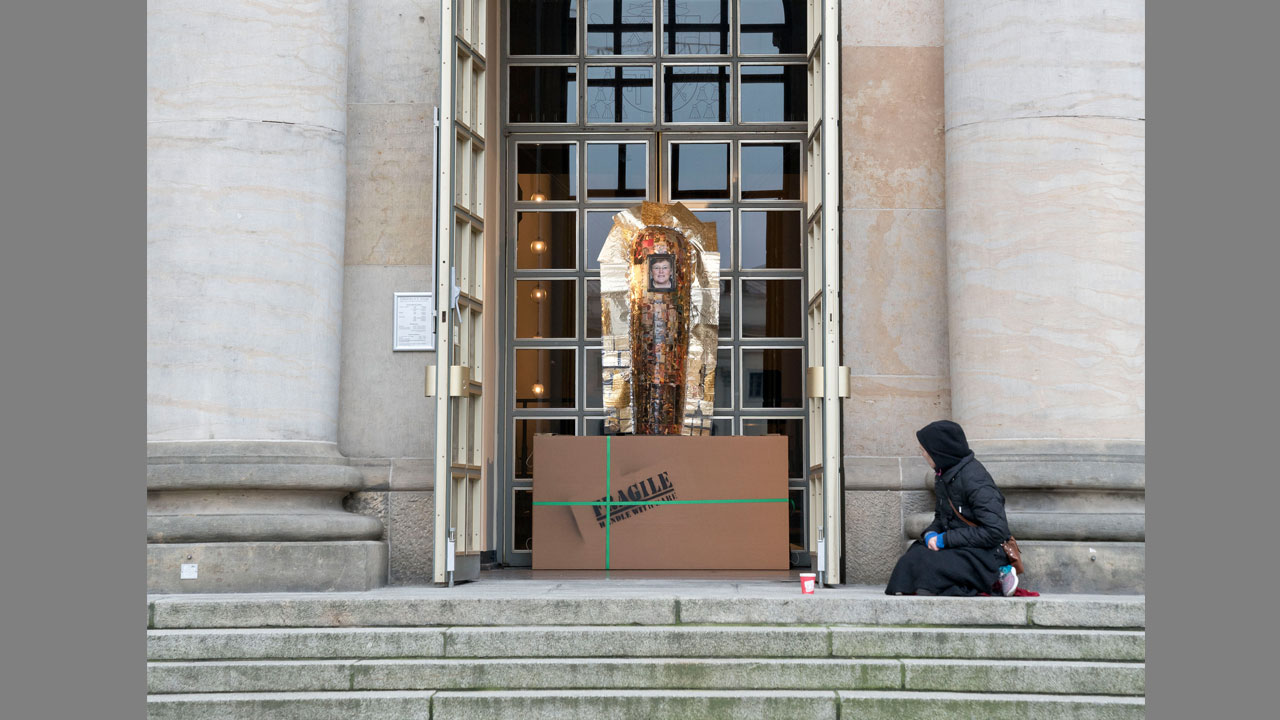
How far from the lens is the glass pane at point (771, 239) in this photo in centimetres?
1207

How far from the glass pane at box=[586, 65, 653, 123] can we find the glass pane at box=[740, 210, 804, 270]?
127 cm

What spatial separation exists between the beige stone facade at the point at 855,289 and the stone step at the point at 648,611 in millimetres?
1111

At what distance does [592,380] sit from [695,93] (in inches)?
103

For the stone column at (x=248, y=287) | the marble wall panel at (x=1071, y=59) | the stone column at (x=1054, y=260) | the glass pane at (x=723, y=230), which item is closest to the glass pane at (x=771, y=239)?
the glass pane at (x=723, y=230)

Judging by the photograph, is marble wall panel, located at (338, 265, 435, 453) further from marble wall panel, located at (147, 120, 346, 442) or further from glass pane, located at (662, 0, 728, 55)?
glass pane, located at (662, 0, 728, 55)

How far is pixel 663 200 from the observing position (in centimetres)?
1215

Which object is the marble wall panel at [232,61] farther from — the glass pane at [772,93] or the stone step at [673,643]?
the glass pane at [772,93]

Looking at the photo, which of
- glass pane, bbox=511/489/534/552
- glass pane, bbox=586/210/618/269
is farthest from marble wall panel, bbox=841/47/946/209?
glass pane, bbox=511/489/534/552

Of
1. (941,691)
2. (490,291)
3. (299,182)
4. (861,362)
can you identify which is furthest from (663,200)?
(941,691)

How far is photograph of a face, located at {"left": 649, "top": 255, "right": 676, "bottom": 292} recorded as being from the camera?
1134 centimetres

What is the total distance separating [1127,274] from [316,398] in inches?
219

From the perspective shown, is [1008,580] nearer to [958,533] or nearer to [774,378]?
[958,533]

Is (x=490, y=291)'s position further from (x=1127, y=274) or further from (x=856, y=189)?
(x=1127, y=274)

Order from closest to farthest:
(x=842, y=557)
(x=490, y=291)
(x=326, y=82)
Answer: (x=842, y=557) → (x=326, y=82) → (x=490, y=291)
